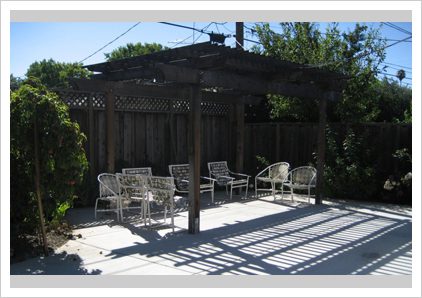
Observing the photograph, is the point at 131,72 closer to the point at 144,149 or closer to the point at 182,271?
the point at 144,149

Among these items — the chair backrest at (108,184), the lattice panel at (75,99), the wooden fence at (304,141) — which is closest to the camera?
the chair backrest at (108,184)

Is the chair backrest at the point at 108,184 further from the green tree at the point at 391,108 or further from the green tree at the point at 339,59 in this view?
the green tree at the point at 391,108

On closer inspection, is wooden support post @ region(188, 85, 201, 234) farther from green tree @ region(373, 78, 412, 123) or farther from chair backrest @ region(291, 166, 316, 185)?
green tree @ region(373, 78, 412, 123)

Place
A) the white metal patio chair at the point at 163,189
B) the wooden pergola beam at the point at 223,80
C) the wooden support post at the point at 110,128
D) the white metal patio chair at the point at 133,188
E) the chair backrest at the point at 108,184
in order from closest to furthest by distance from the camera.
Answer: the wooden pergola beam at the point at 223,80, the white metal patio chair at the point at 163,189, the white metal patio chair at the point at 133,188, the chair backrest at the point at 108,184, the wooden support post at the point at 110,128

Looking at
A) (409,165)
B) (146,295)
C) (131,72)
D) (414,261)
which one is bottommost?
(146,295)

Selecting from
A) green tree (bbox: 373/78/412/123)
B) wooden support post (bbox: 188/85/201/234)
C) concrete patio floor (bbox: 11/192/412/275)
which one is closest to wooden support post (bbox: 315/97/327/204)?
concrete patio floor (bbox: 11/192/412/275)

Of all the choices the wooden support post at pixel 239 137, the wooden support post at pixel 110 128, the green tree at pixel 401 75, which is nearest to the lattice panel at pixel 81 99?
the wooden support post at pixel 110 128

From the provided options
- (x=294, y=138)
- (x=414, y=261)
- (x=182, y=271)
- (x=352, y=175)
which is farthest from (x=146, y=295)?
(x=294, y=138)

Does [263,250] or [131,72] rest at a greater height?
[131,72]

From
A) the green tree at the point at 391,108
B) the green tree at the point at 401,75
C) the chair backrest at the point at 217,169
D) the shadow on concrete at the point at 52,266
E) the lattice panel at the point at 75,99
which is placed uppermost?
the green tree at the point at 401,75

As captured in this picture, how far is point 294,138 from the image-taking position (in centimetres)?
1112

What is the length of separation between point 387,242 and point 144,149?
5.35 m

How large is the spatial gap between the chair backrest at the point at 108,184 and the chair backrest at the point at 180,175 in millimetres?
1656

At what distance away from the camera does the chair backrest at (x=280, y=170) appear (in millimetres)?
9508
